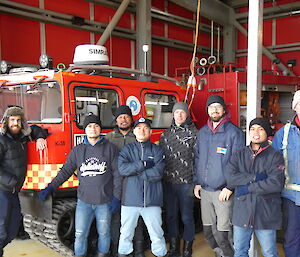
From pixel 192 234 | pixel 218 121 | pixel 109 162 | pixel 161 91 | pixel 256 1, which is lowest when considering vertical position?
pixel 192 234

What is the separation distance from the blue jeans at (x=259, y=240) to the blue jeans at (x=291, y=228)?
0.55 ft

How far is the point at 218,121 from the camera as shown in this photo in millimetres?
3404

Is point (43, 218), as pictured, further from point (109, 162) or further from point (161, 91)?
point (161, 91)

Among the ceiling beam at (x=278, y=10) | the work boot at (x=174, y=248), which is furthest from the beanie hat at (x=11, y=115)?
the ceiling beam at (x=278, y=10)

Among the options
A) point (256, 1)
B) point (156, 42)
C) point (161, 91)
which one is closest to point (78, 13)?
point (156, 42)

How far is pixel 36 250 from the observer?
14.3 feet

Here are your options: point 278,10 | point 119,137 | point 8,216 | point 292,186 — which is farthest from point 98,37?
point 292,186

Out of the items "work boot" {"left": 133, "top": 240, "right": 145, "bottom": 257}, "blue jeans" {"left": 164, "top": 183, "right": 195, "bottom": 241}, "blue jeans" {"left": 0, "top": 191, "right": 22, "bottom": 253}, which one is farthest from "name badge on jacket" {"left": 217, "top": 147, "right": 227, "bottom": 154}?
"blue jeans" {"left": 0, "top": 191, "right": 22, "bottom": 253}

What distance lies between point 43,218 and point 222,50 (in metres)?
13.0

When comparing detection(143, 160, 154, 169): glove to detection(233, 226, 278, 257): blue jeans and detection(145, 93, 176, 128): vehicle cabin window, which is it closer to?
detection(233, 226, 278, 257): blue jeans

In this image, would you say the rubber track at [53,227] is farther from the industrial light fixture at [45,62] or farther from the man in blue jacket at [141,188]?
the industrial light fixture at [45,62]

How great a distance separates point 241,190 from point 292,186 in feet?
1.46

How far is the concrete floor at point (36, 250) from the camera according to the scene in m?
4.18

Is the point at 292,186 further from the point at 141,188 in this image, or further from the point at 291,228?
the point at 141,188
